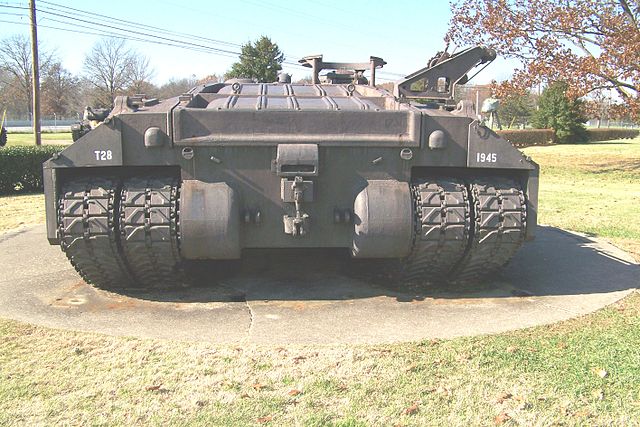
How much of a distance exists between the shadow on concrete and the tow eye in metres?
0.80

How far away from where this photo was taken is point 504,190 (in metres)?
5.74

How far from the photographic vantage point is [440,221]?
553cm

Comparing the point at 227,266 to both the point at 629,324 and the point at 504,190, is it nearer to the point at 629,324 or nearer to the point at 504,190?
the point at 504,190

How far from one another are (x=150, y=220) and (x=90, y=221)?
1.56ft

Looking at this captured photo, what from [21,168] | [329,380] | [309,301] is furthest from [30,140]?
[329,380]

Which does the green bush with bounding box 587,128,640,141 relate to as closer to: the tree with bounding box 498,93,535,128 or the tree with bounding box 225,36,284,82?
the tree with bounding box 498,93,535,128

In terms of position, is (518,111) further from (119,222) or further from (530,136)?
(119,222)

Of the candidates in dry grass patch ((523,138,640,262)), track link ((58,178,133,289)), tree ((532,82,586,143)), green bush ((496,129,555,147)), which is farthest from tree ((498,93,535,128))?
track link ((58,178,133,289))

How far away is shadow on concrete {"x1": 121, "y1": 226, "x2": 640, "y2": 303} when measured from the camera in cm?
614

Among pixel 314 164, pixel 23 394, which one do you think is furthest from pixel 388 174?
pixel 23 394

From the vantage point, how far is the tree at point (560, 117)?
37.9 meters

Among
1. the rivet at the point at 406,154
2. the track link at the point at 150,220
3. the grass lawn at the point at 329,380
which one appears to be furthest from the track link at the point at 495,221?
the track link at the point at 150,220

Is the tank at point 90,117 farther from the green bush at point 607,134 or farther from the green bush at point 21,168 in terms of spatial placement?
the green bush at point 607,134

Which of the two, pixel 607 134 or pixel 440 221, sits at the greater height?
pixel 607 134
